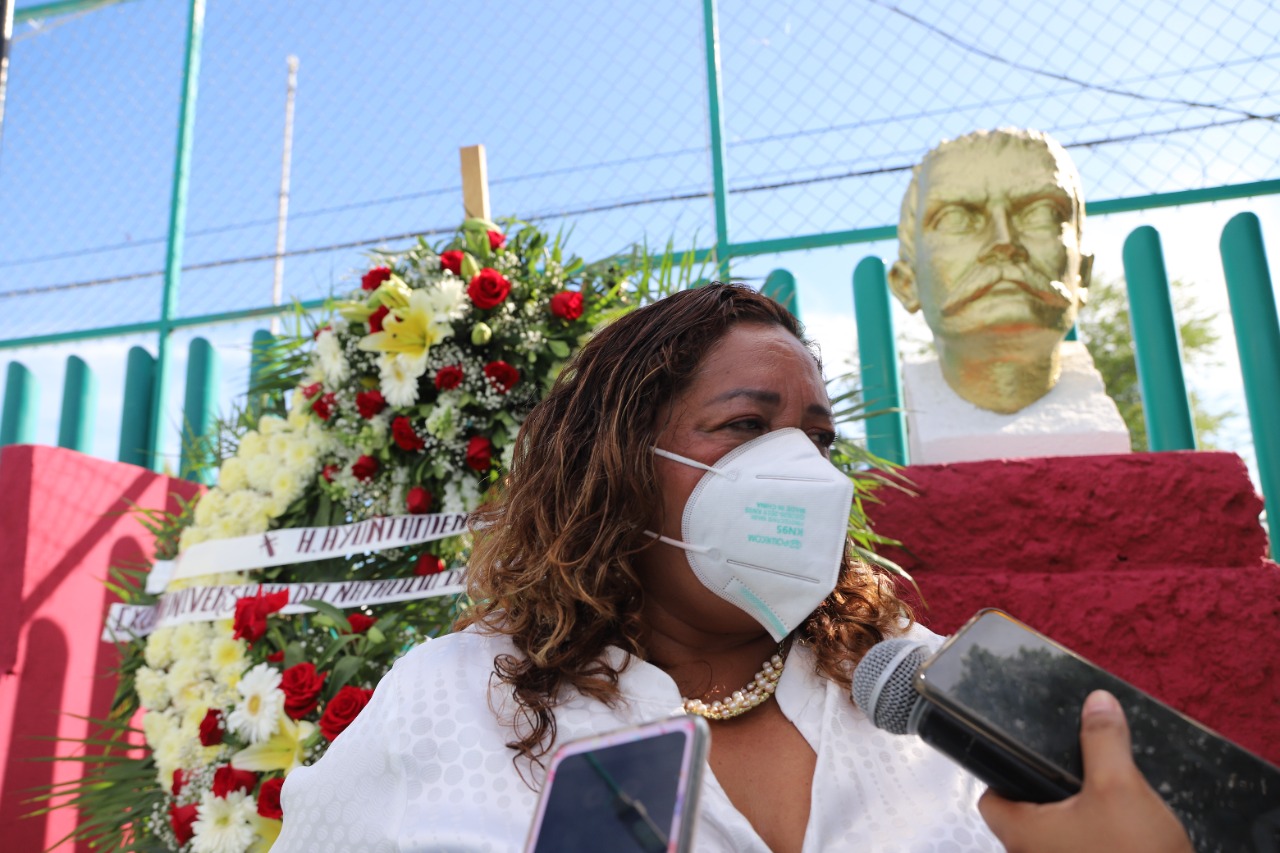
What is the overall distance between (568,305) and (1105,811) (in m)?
2.51

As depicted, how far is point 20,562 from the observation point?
4215mm

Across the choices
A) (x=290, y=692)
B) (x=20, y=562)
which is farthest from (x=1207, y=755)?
(x=20, y=562)

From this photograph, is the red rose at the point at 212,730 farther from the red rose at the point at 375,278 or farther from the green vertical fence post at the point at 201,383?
the green vertical fence post at the point at 201,383

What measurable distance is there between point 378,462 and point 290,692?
850 millimetres

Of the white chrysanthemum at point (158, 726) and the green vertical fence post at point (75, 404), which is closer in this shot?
the white chrysanthemum at point (158, 726)

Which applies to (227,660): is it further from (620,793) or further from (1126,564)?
(1126,564)

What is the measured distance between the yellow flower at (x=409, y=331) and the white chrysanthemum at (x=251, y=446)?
0.56m

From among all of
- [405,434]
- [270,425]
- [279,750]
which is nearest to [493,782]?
[279,750]

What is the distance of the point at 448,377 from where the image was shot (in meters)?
3.09

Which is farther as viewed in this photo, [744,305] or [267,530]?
[267,530]

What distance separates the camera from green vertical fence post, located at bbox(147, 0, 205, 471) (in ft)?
18.7

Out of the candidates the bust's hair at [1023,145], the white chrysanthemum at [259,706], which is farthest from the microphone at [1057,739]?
the bust's hair at [1023,145]

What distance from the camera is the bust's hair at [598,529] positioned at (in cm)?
170

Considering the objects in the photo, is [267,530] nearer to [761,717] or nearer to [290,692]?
[290,692]
